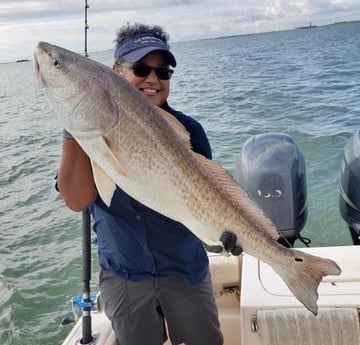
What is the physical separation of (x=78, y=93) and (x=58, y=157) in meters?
12.3

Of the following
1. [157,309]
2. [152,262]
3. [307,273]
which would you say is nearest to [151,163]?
[307,273]

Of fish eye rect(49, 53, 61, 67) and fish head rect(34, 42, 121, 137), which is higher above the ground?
fish eye rect(49, 53, 61, 67)

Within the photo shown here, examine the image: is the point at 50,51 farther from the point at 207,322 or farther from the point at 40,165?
the point at 40,165

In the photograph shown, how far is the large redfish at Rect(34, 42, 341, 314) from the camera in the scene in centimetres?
185

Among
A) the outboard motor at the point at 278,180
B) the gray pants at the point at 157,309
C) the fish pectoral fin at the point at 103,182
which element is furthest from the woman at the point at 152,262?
the outboard motor at the point at 278,180

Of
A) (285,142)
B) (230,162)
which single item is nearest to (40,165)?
(230,162)

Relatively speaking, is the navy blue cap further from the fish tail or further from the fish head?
the fish tail

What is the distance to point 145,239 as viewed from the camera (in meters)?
2.65

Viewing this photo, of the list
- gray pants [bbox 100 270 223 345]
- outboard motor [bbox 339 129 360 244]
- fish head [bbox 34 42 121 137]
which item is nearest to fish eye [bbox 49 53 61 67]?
fish head [bbox 34 42 121 137]

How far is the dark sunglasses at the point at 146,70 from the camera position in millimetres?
2436

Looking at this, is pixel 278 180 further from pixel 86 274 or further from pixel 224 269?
pixel 86 274

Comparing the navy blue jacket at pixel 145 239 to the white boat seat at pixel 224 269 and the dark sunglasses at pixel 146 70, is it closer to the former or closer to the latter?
the dark sunglasses at pixel 146 70

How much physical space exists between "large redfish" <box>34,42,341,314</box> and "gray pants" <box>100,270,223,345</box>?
78cm

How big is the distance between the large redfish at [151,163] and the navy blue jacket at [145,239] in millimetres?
621
